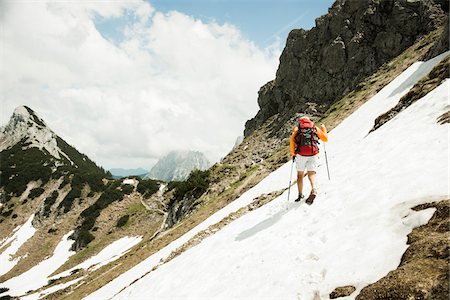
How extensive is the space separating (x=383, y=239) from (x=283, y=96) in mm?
65632

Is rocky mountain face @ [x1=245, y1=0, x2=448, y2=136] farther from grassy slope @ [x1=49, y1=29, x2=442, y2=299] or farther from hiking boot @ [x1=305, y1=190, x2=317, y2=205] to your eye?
hiking boot @ [x1=305, y1=190, x2=317, y2=205]

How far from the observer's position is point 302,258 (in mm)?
8672

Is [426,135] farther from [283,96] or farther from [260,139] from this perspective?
[283,96]

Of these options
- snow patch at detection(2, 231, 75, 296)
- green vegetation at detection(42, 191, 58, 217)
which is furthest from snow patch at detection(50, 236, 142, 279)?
green vegetation at detection(42, 191, 58, 217)

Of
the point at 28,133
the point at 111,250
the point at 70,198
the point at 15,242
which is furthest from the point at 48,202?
the point at 28,133

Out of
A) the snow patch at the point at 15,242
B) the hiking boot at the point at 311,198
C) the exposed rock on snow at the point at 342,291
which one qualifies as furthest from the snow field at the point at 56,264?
A: the exposed rock on snow at the point at 342,291

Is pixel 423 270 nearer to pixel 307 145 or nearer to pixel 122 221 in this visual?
pixel 307 145

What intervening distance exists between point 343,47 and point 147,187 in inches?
2649

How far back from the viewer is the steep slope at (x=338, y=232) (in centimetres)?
753

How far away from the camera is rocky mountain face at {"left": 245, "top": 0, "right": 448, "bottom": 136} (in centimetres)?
5034

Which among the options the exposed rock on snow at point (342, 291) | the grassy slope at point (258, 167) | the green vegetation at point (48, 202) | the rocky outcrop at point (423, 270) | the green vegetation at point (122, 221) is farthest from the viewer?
the green vegetation at point (48, 202)

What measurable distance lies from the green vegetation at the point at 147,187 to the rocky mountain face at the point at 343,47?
1807 inches

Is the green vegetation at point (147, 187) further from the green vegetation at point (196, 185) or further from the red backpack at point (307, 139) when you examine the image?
the red backpack at point (307, 139)

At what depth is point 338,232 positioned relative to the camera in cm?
902
